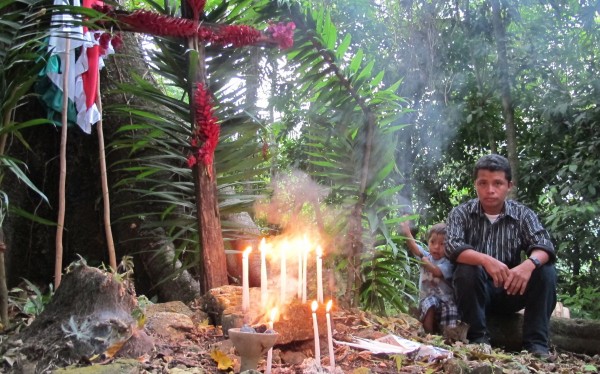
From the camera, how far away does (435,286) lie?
12.6ft

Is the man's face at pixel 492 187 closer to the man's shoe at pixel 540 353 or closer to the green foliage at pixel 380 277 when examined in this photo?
the green foliage at pixel 380 277

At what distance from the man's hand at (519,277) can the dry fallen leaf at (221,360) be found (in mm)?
1909

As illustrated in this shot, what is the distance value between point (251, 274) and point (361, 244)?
135 cm

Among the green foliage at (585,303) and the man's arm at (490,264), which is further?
the green foliage at (585,303)

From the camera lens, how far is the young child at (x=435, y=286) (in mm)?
3580

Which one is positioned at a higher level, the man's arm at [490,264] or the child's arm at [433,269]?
the man's arm at [490,264]

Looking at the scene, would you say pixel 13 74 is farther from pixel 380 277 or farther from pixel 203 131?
pixel 380 277

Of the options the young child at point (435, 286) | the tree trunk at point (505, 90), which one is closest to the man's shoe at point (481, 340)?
the young child at point (435, 286)

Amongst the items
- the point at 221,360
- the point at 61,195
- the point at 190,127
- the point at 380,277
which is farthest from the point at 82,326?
the point at 380,277

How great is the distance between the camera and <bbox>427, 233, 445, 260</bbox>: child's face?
13.8 ft

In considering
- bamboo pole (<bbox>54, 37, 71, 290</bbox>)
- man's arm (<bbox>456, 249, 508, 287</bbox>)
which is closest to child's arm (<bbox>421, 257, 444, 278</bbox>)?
man's arm (<bbox>456, 249, 508, 287</bbox>)

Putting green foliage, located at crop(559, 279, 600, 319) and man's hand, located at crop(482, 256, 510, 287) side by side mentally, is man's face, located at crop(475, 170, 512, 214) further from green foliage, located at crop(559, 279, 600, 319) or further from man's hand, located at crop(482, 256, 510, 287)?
green foliage, located at crop(559, 279, 600, 319)

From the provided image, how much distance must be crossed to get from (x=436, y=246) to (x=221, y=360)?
2594 mm

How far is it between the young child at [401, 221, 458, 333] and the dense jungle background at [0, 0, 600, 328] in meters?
0.19
